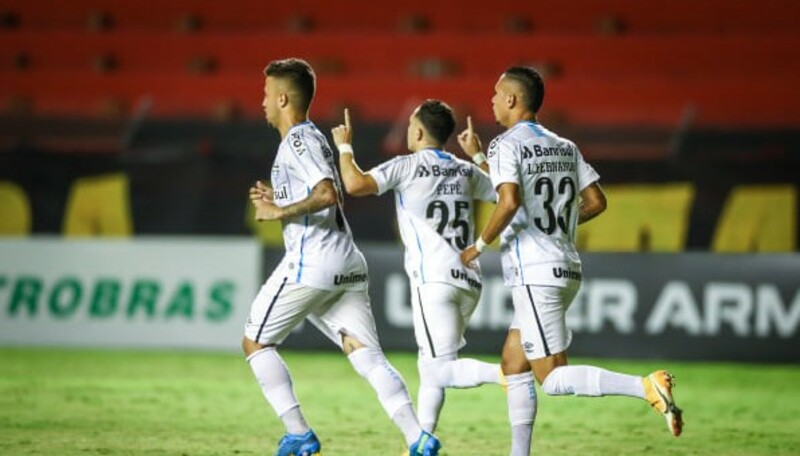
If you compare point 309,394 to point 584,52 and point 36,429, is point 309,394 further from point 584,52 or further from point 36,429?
point 584,52

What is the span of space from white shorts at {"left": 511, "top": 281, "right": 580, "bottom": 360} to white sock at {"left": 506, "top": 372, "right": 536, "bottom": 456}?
0.24 metres

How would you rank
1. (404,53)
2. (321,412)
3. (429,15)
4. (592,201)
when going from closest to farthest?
(592,201)
(321,412)
(404,53)
(429,15)

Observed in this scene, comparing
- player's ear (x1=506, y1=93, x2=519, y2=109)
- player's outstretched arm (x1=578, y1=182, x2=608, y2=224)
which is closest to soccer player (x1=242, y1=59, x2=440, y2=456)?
player's ear (x1=506, y1=93, x2=519, y2=109)

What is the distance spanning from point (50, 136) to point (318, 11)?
5673 mm

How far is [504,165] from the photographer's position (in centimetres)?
672

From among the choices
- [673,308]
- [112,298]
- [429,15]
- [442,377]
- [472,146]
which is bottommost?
[673,308]

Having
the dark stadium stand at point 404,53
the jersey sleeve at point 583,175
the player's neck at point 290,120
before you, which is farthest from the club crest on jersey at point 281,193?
the dark stadium stand at point 404,53

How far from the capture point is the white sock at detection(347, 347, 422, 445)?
22.3 ft

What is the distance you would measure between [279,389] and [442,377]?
2.91 feet

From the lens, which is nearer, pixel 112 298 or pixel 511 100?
pixel 511 100

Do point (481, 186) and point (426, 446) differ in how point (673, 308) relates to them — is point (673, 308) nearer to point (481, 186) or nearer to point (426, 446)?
point (481, 186)

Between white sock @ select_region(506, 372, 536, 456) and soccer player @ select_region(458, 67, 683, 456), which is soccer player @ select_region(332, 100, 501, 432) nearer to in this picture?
white sock @ select_region(506, 372, 536, 456)

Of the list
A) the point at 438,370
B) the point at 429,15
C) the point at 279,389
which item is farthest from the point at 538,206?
the point at 429,15

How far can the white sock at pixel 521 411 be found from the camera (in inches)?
271
